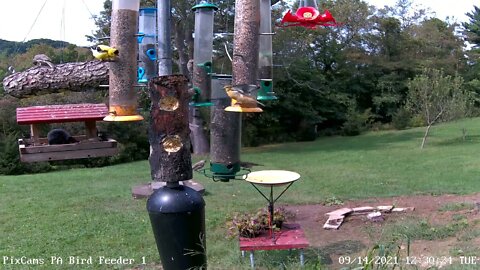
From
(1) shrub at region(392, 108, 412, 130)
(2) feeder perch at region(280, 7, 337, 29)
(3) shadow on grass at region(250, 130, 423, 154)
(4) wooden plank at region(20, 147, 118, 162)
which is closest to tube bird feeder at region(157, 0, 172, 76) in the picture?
(4) wooden plank at region(20, 147, 118, 162)

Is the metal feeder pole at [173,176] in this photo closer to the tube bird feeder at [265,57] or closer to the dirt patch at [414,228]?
the tube bird feeder at [265,57]

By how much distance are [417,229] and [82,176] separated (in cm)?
1068

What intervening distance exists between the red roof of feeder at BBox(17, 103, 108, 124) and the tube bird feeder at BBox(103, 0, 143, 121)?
621 mm

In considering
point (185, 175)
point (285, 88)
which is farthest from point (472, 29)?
point (185, 175)

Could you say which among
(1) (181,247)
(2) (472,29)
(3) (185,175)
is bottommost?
(1) (181,247)

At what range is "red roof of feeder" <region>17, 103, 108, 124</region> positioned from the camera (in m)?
4.95

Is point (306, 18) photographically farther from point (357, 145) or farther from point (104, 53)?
point (357, 145)

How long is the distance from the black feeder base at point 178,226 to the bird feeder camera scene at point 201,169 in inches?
0.4

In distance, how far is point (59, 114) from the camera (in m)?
5.03

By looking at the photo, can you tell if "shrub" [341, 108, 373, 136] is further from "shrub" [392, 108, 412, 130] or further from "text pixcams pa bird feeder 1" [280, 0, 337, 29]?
"text pixcams pa bird feeder 1" [280, 0, 337, 29]

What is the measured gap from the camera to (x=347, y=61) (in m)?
34.2

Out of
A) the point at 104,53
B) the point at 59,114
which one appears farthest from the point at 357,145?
the point at 104,53

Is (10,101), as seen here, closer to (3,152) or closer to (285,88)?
(3,152)

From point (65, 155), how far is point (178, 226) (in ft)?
4.97
